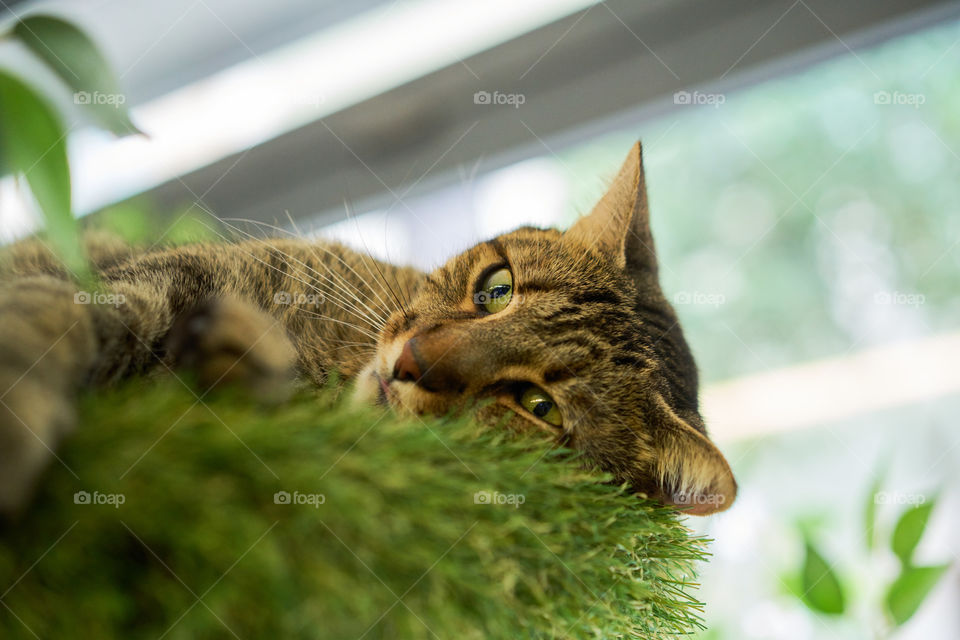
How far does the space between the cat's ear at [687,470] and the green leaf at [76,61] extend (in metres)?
0.77

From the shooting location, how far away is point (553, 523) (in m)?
0.57

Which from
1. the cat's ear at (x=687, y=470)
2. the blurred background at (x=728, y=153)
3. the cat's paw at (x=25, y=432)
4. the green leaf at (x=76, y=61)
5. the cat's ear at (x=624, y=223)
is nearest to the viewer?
the cat's paw at (x=25, y=432)

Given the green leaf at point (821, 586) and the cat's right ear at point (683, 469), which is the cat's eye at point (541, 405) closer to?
the cat's right ear at point (683, 469)

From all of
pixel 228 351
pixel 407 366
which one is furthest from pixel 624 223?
pixel 228 351

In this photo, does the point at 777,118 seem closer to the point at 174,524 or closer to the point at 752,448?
the point at 752,448

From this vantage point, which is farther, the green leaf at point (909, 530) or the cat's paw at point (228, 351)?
the green leaf at point (909, 530)

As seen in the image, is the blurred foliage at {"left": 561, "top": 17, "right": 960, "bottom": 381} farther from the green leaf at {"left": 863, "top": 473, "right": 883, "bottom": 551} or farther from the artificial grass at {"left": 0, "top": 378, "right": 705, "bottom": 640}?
the artificial grass at {"left": 0, "top": 378, "right": 705, "bottom": 640}

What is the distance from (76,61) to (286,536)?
0.59 metres

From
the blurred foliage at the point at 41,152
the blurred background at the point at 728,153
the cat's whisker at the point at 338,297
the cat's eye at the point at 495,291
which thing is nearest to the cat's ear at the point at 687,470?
the cat's eye at the point at 495,291

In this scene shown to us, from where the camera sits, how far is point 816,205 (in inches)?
78.1

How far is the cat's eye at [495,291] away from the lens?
957 mm

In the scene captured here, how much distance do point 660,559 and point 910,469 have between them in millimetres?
1654

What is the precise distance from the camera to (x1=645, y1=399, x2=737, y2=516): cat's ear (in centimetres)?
76

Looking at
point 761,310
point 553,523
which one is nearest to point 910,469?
point 761,310
